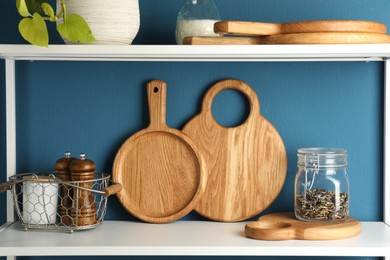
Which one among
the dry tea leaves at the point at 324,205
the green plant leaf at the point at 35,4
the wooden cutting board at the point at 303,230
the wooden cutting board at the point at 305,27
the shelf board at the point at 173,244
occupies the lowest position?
the shelf board at the point at 173,244

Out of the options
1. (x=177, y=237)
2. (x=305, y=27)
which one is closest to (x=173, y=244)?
(x=177, y=237)

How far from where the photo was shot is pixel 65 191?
1.49 meters

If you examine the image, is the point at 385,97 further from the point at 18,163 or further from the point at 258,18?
the point at 18,163

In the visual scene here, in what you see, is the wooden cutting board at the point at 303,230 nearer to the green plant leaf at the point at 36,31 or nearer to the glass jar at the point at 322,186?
the glass jar at the point at 322,186

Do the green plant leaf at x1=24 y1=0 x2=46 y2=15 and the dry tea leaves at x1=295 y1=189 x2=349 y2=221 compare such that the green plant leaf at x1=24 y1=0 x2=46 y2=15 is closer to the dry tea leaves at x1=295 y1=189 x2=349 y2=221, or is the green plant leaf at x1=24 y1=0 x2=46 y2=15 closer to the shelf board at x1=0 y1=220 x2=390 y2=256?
the shelf board at x1=0 y1=220 x2=390 y2=256

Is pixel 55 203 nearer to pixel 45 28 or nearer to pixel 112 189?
pixel 112 189

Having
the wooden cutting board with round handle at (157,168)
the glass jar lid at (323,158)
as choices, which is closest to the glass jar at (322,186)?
the glass jar lid at (323,158)

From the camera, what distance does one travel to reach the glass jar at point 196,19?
1.43 metres

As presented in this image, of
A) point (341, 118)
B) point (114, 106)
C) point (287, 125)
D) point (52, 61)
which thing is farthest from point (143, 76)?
point (341, 118)

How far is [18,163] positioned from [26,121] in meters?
0.10

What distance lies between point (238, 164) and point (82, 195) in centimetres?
37

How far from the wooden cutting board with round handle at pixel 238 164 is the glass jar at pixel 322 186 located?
0.09 metres

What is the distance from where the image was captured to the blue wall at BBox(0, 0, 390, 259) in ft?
5.24

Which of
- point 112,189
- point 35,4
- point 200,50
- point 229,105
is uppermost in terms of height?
point 35,4
